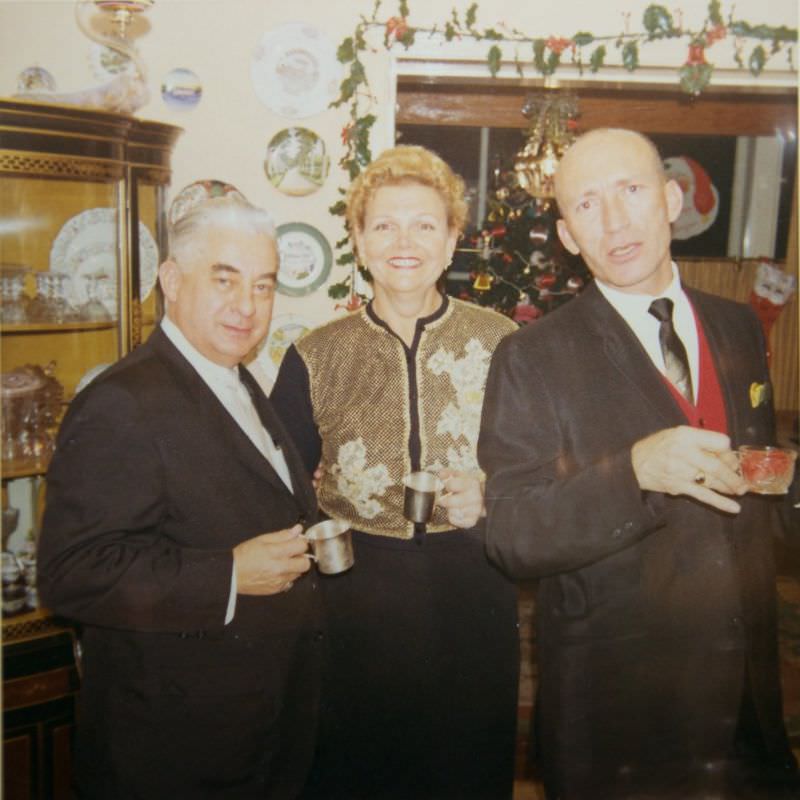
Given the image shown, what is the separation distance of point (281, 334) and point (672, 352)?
2.83ft

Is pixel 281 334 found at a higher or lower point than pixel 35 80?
lower

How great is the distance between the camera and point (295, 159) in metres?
1.66

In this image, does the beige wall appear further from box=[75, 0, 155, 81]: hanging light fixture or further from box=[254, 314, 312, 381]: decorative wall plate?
box=[254, 314, 312, 381]: decorative wall plate

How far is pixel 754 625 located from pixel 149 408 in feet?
3.85

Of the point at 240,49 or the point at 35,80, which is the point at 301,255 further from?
the point at 35,80

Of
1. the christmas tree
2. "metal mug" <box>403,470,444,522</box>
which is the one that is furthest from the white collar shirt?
the christmas tree

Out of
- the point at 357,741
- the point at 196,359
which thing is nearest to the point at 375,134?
the point at 196,359

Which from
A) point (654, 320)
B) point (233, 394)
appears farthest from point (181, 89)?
point (654, 320)

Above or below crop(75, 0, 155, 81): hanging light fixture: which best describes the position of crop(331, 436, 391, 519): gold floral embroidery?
below

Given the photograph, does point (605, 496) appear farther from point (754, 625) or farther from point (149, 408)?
point (149, 408)

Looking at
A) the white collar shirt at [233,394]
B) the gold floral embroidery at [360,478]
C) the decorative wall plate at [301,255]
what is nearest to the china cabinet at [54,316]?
the decorative wall plate at [301,255]

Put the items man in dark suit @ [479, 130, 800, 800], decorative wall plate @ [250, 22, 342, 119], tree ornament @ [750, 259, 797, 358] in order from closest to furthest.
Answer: man in dark suit @ [479, 130, 800, 800] → tree ornament @ [750, 259, 797, 358] → decorative wall plate @ [250, 22, 342, 119]

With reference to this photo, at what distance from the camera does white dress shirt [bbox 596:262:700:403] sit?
1.40 metres

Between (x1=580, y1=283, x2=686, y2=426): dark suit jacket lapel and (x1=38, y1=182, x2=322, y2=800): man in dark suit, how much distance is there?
1.99 ft
